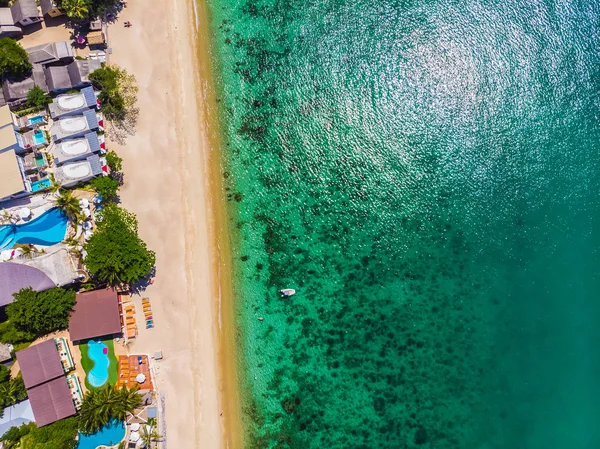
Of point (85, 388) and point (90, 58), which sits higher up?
point (90, 58)

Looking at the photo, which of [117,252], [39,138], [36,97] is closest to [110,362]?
[117,252]

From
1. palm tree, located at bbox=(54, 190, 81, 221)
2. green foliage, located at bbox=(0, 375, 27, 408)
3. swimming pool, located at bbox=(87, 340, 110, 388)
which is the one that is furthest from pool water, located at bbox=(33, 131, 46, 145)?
green foliage, located at bbox=(0, 375, 27, 408)

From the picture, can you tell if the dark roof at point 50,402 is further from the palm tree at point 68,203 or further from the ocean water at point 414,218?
the ocean water at point 414,218

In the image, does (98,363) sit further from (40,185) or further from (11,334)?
(40,185)

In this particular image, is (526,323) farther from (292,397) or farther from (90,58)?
(90,58)

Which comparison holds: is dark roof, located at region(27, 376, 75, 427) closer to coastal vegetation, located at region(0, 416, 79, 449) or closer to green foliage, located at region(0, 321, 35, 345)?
coastal vegetation, located at region(0, 416, 79, 449)

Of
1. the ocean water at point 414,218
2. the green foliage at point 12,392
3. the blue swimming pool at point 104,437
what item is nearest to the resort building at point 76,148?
the ocean water at point 414,218

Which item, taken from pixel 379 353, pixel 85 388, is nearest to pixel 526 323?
pixel 379 353
